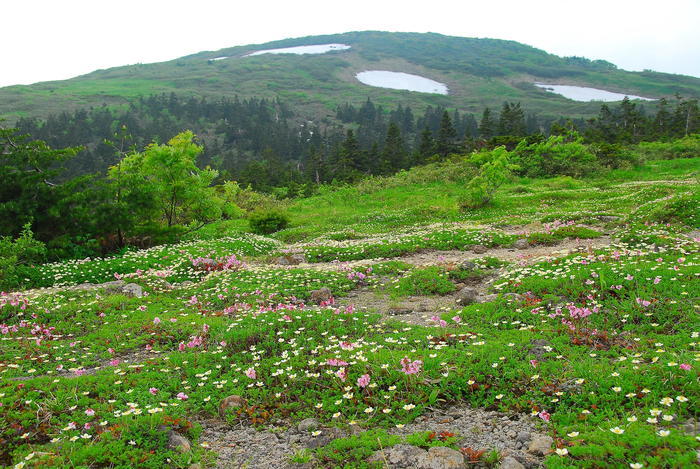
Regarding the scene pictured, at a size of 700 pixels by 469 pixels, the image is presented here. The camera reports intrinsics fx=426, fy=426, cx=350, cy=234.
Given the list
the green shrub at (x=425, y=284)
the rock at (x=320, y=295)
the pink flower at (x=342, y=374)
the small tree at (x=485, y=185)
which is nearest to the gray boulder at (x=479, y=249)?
the green shrub at (x=425, y=284)

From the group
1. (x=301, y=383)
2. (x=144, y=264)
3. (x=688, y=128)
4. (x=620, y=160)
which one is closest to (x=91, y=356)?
(x=301, y=383)

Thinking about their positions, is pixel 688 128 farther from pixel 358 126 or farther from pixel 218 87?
pixel 218 87

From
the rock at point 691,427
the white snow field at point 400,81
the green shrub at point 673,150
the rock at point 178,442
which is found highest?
the white snow field at point 400,81

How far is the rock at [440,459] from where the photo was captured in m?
4.25

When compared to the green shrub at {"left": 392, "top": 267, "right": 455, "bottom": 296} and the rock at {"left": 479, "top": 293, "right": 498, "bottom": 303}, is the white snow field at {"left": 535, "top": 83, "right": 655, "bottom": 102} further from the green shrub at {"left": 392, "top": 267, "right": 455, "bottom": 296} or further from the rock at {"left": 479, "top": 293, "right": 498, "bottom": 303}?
the rock at {"left": 479, "top": 293, "right": 498, "bottom": 303}

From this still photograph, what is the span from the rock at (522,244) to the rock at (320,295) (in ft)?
25.8

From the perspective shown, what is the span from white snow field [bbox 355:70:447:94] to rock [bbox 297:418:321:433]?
6605 inches

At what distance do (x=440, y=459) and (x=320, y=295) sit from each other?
7031 mm

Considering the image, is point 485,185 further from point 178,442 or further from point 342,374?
point 178,442

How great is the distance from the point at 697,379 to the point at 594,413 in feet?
3.96

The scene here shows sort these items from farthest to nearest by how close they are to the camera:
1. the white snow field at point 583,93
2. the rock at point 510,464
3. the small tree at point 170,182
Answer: the white snow field at point 583,93
the small tree at point 170,182
the rock at point 510,464

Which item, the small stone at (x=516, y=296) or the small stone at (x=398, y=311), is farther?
the small stone at (x=398, y=311)

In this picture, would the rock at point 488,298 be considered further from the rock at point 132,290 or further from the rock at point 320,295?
the rock at point 132,290

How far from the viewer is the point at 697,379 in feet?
15.7
